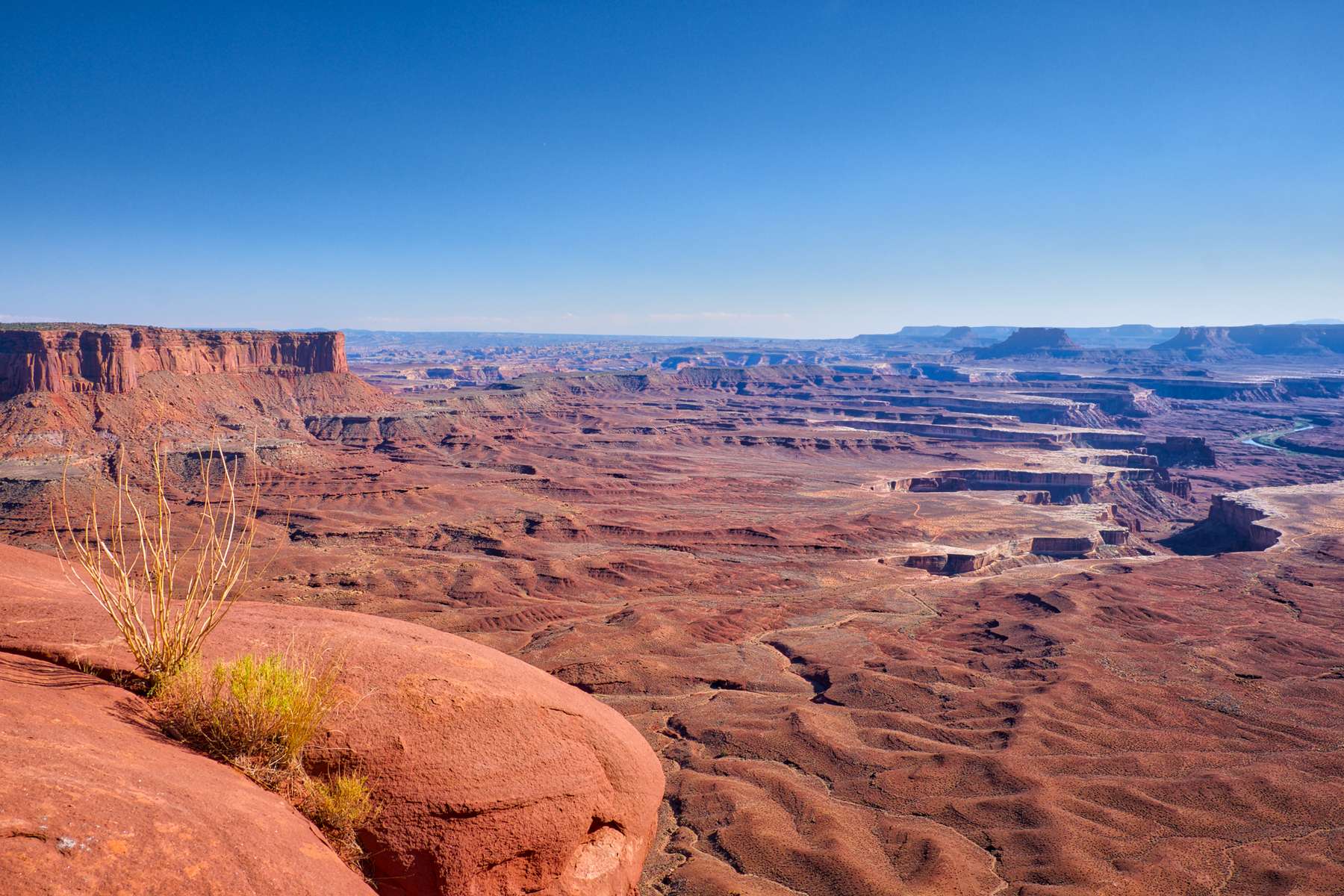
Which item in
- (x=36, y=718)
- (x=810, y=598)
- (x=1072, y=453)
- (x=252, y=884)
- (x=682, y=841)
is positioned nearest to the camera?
(x=252, y=884)

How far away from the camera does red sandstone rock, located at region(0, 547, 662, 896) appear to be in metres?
7.07

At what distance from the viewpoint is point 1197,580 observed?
162 feet

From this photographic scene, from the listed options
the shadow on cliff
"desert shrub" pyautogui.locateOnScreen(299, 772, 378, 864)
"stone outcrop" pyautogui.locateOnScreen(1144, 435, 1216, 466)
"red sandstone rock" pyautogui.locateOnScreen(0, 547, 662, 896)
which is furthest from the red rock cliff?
"stone outcrop" pyautogui.locateOnScreen(1144, 435, 1216, 466)

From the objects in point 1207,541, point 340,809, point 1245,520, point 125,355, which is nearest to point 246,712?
point 340,809

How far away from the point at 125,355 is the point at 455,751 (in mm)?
93679

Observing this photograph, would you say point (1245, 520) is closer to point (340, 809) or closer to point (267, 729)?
point (340, 809)

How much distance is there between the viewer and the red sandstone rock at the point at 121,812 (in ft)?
14.2

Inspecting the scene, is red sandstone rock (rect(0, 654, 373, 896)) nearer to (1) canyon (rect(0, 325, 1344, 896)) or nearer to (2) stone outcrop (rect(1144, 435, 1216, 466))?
(1) canyon (rect(0, 325, 1344, 896))

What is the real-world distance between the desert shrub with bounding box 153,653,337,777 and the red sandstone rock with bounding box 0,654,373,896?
0.74ft

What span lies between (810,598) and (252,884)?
44.9 m

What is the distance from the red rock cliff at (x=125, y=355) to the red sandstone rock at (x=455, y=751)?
85.9 m

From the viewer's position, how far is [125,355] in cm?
8156

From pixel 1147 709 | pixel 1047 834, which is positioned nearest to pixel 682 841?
pixel 1047 834

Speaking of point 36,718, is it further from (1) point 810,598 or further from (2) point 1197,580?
(2) point 1197,580
